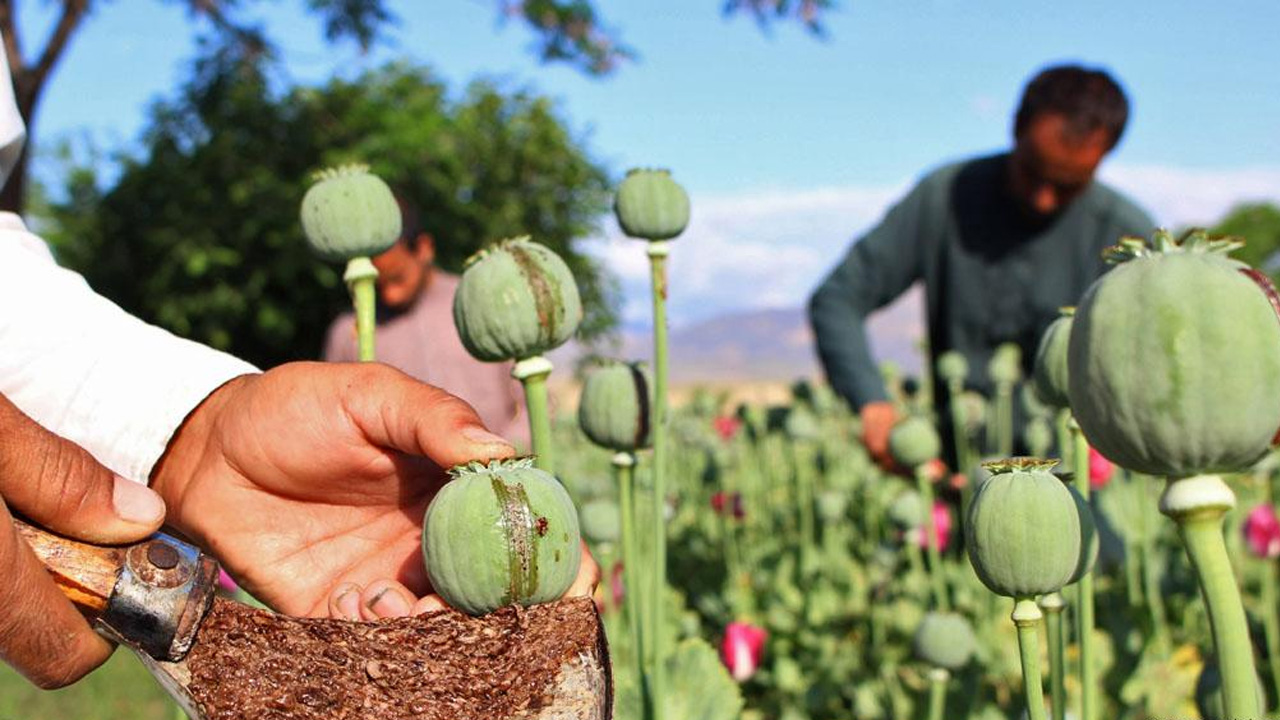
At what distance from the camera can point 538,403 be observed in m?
1.13

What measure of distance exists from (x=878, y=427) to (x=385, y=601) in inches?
73.6

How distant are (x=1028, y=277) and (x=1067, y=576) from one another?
2.47m

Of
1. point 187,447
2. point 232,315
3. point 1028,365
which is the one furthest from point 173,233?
point 187,447

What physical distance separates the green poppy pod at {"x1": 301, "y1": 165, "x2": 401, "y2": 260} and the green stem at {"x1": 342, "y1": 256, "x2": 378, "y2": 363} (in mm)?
14

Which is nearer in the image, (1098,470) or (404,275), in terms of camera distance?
(1098,470)

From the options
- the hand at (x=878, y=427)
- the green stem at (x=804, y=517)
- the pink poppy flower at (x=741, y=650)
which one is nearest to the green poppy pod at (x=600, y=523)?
the pink poppy flower at (x=741, y=650)

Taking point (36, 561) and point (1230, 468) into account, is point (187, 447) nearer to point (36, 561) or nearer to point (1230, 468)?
point (36, 561)

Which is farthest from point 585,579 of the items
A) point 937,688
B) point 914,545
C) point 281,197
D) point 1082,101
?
point 281,197

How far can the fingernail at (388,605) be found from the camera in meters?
1.01

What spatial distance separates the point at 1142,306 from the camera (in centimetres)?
62

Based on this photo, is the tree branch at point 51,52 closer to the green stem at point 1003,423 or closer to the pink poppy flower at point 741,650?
the green stem at point 1003,423

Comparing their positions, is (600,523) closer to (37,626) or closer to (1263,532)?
(37,626)

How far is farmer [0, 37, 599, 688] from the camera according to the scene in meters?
1.03

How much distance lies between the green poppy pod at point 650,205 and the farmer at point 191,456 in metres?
0.37
